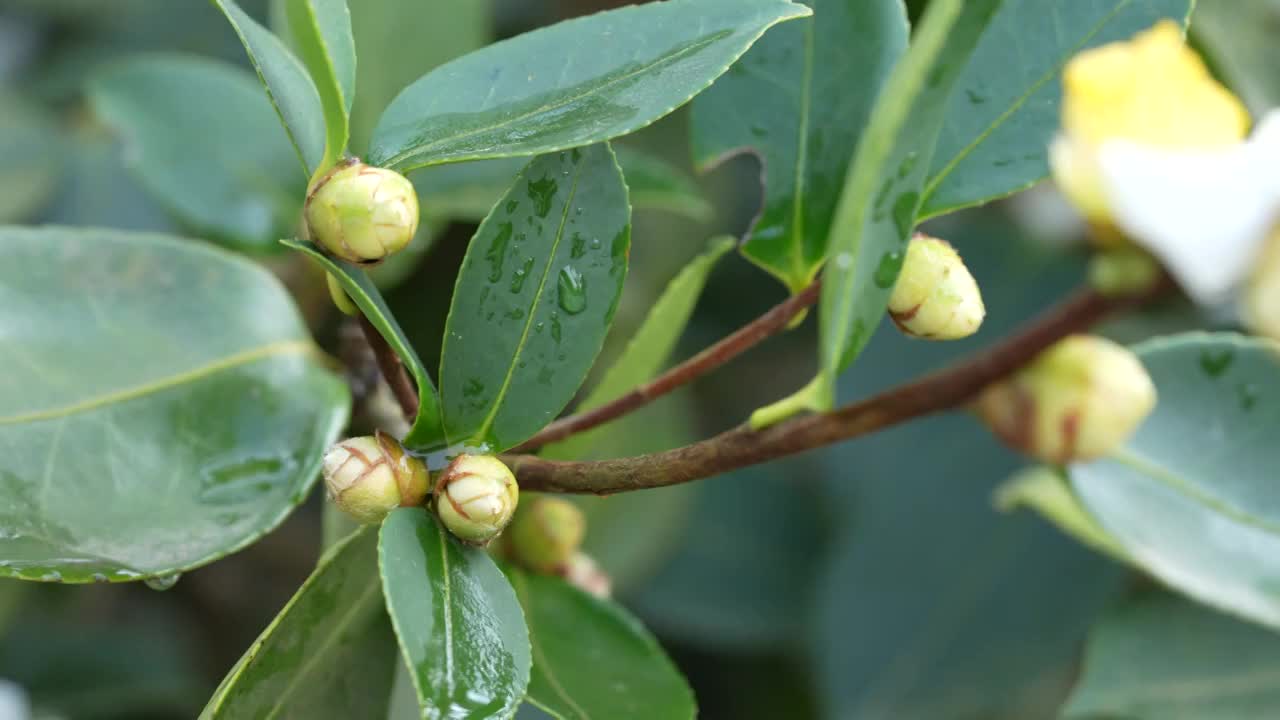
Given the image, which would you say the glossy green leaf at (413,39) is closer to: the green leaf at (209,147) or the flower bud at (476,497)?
the green leaf at (209,147)

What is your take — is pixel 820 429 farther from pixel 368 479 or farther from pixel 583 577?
pixel 583 577

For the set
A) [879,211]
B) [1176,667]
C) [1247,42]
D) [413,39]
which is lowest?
[1176,667]

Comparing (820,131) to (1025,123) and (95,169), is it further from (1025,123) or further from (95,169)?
(95,169)

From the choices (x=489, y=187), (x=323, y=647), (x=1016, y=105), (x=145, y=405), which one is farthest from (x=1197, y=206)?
(x=489, y=187)

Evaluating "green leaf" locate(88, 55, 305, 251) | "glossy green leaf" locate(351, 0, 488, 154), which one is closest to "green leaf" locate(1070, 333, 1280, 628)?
"glossy green leaf" locate(351, 0, 488, 154)

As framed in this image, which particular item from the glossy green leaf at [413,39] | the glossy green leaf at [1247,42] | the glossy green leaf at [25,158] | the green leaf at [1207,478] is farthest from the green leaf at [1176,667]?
the glossy green leaf at [25,158]

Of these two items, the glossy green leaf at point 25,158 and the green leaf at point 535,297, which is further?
the glossy green leaf at point 25,158

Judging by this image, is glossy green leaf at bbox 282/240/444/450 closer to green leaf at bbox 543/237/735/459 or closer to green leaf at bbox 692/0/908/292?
green leaf at bbox 543/237/735/459

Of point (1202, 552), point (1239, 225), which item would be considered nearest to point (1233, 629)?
point (1202, 552)
